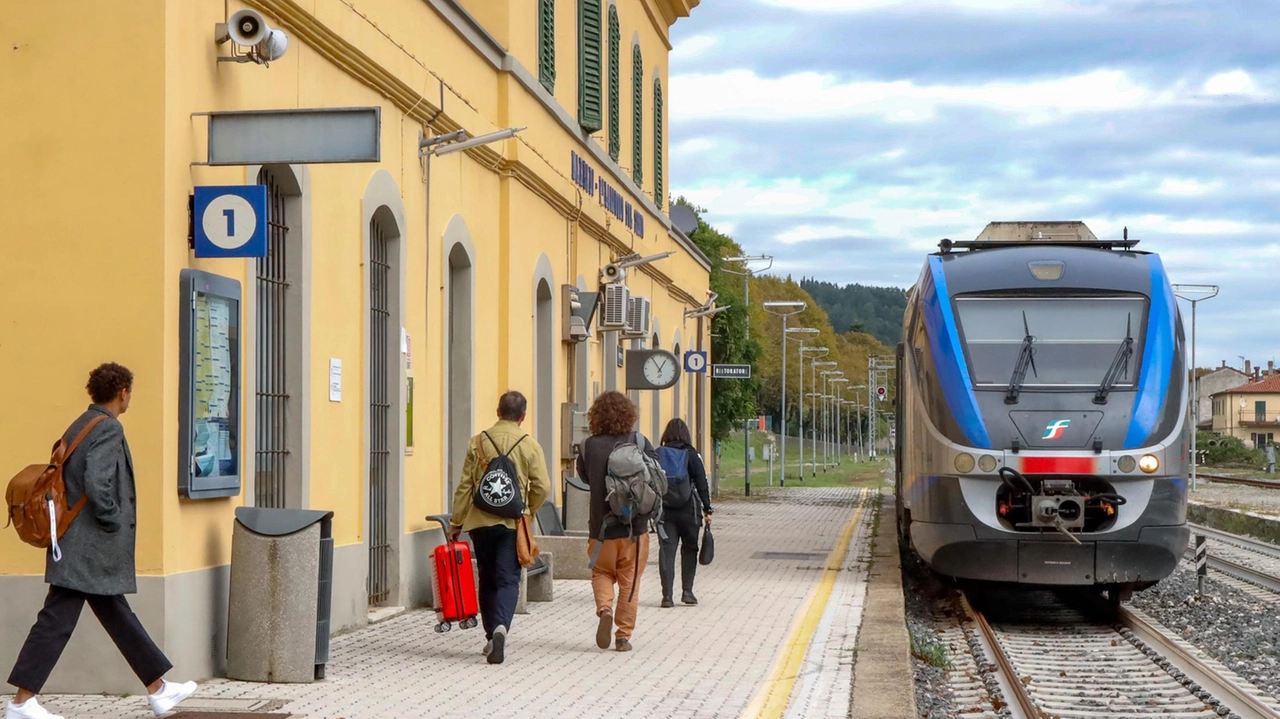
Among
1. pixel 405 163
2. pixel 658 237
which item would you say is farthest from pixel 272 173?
pixel 658 237

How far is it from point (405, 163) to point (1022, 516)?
5506 millimetres

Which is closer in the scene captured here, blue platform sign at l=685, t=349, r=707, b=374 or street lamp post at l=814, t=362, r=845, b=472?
blue platform sign at l=685, t=349, r=707, b=374

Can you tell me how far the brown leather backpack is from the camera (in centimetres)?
733

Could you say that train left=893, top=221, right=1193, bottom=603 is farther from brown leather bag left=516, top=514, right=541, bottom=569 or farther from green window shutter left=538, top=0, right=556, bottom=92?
green window shutter left=538, top=0, right=556, bottom=92

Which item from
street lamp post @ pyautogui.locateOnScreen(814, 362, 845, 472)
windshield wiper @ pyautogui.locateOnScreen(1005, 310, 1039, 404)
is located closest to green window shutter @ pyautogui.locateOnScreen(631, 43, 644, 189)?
windshield wiper @ pyautogui.locateOnScreen(1005, 310, 1039, 404)

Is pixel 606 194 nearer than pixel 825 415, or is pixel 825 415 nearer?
pixel 606 194

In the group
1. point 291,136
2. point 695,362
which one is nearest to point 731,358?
point 695,362

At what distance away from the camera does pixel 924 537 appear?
526 inches

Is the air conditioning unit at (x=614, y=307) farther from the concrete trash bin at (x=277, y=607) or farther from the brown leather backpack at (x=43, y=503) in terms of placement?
the brown leather backpack at (x=43, y=503)

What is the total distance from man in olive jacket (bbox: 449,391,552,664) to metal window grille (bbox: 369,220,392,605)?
2.33 meters

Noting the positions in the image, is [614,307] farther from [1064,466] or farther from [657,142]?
[1064,466]

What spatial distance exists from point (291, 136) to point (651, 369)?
1490 cm

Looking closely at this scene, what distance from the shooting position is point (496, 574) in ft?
33.4

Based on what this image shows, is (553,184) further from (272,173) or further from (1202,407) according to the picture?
(1202,407)
